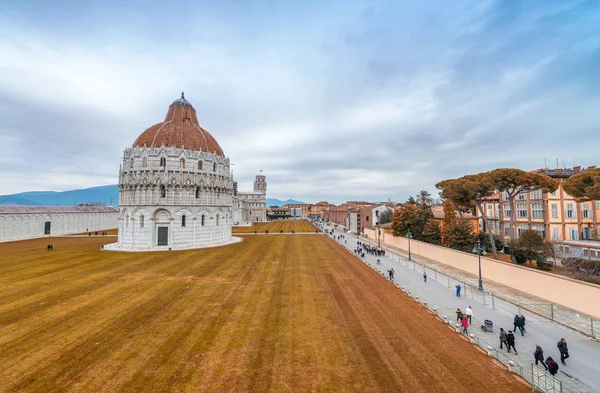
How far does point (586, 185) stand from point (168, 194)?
47860 millimetres

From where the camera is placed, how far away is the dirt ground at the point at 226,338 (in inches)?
366

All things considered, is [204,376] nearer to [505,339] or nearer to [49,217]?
[505,339]

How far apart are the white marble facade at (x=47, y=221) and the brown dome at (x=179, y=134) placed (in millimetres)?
29403

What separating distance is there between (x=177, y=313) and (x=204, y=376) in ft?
22.5

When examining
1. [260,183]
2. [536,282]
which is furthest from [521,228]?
[260,183]

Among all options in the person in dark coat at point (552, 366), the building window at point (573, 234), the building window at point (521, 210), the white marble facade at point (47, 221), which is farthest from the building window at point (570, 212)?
the white marble facade at point (47, 221)

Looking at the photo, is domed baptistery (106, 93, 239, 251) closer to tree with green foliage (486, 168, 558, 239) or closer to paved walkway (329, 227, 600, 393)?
paved walkway (329, 227, 600, 393)

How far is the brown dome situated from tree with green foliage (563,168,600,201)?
150 feet

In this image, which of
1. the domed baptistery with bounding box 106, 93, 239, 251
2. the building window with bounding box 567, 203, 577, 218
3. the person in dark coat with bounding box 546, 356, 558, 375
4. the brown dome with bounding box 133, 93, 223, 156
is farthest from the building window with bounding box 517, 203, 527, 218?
the brown dome with bounding box 133, 93, 223, 156

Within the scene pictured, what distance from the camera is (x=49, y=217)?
188ft

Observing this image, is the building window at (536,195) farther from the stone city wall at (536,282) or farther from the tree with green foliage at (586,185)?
the stone city wall at (536,282)

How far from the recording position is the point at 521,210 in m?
44.4

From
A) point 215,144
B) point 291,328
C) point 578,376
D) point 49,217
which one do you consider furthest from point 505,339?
point 49,217

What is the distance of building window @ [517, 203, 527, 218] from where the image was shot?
143 ft
